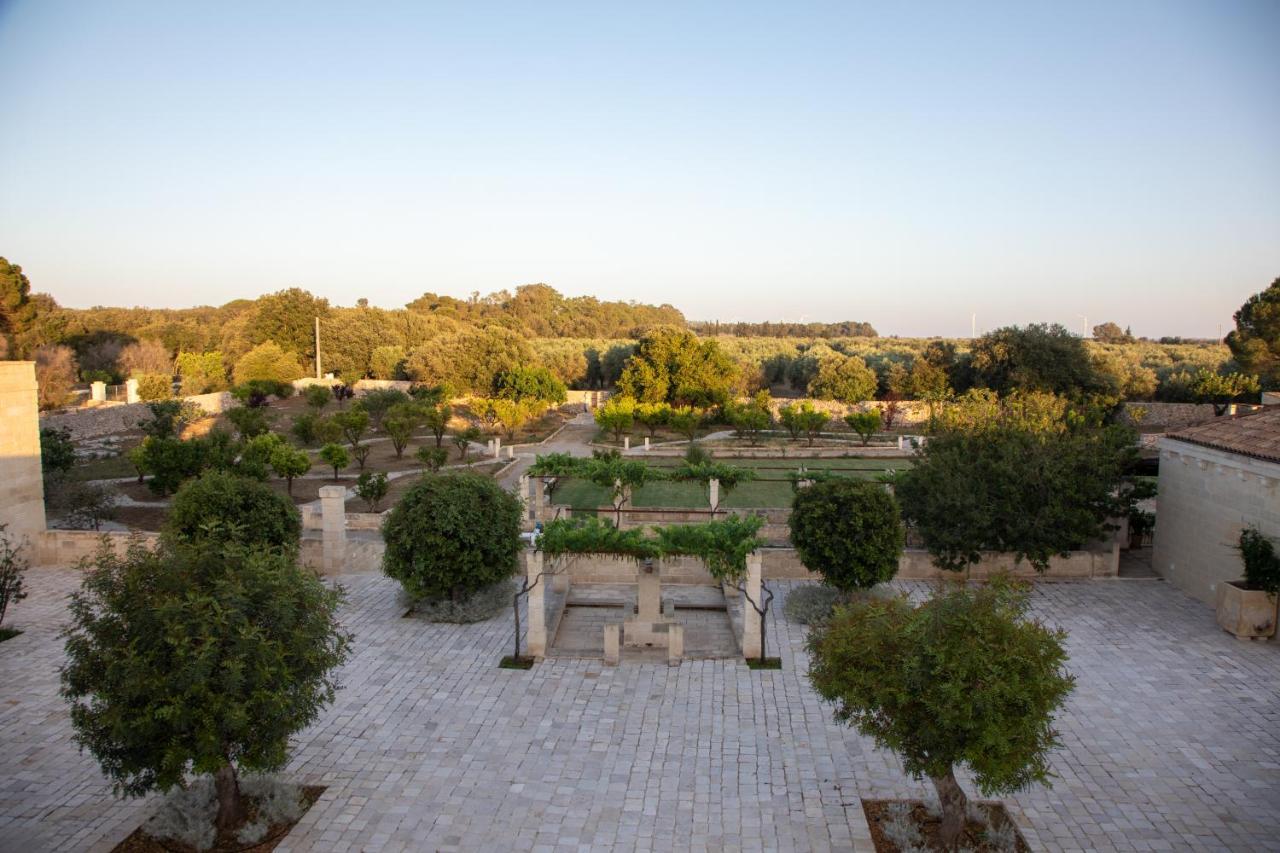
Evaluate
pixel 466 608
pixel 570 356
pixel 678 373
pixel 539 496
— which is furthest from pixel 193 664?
pixel 570 356

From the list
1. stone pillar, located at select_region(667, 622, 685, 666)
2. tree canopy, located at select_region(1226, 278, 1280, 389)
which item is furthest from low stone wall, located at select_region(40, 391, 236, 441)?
tree canopy, located at select_region(1226, 278, 1280, 389)

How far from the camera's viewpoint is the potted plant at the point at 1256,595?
12633mm

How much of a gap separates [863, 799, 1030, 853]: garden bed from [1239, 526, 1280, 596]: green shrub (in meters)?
7.62

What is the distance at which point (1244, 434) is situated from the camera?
48.2 feet

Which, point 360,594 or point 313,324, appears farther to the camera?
point 313,324

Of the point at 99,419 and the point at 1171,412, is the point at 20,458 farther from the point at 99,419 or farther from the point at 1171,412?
the point at 1171,412

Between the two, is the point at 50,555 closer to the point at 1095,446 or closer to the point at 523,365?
the point at 1095,446

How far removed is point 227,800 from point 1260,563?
14472 millimetres

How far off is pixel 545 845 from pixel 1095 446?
44.8ft

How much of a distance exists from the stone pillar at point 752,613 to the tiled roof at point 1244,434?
8595 millimetres

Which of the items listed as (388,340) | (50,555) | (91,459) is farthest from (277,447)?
(388,340)

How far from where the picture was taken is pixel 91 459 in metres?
30.2

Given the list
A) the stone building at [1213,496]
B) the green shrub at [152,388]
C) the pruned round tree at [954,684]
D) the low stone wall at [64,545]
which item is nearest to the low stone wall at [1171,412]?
the stone building at [1213,496]

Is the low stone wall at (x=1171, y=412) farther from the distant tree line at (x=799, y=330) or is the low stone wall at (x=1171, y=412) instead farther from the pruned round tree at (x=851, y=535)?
the distant tree line at (x=799, y=330)
